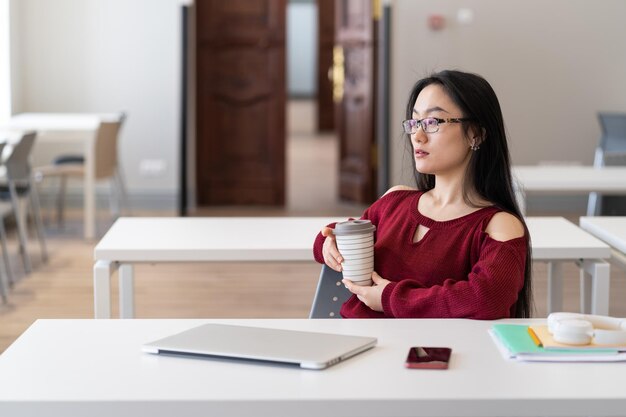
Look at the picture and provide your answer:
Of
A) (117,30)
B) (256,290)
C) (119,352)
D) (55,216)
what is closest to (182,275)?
(256,290)

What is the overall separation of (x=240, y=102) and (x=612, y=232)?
20.0 ft

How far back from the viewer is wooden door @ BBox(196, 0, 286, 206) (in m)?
9.18

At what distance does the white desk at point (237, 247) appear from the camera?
10.8 ft

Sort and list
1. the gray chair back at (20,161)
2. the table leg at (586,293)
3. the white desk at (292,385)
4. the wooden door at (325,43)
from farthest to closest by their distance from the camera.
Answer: the wooden door at (325,43), the gray chair back at (20,161), the table leg at (586,293), the white desk at (292,385)

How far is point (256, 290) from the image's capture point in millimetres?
6254

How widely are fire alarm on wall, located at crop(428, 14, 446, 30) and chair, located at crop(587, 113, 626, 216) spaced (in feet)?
5.09

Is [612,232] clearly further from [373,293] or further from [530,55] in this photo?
[530,55]

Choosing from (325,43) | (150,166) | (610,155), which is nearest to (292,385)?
(610,155)

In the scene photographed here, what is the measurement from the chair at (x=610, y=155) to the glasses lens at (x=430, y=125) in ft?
11.8

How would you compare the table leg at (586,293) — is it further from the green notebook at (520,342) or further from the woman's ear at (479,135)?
the green notebook at (520,342)

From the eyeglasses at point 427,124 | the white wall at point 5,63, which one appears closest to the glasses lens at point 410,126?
the eyeglasses at point 427,124

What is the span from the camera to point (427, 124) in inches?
100.0

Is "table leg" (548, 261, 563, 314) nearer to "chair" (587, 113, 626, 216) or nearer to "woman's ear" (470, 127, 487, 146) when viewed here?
"woman's ear" (470, 127, 487, 146)

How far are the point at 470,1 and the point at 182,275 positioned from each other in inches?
149
